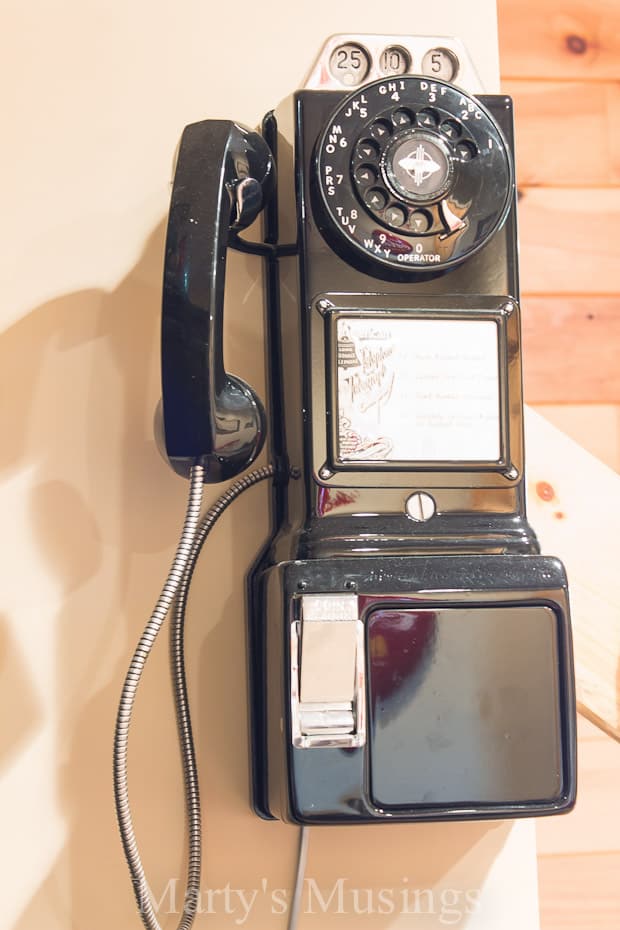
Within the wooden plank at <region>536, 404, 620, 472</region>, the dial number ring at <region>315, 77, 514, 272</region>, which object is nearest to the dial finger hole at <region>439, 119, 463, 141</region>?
the dial number ring at <region>315, 77, 514, 272</region>

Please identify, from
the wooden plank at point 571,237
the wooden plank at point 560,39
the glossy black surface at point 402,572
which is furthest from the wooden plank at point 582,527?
the wooden plank at point 560,39

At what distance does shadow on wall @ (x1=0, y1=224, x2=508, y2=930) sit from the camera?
30.6 inches

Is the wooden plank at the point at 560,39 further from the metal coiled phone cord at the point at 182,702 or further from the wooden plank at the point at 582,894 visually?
the wooden plank at the point at 582,894

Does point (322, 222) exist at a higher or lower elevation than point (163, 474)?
higher

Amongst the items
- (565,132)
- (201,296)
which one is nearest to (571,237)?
(565,132)

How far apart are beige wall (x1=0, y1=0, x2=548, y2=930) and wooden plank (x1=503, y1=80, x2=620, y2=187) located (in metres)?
0.25

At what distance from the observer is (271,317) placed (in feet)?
2.64

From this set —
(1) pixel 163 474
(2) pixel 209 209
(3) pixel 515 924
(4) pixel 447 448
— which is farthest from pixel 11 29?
(3) pixel 515 924

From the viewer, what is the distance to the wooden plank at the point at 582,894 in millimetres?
938

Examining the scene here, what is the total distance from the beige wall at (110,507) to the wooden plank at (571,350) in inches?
12.6

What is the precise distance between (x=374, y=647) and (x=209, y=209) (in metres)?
0.33

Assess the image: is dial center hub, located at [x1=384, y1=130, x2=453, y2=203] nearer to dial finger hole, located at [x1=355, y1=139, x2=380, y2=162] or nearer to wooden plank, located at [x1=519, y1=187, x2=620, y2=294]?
dial finger hole, located at [x1=355, y1=139, x2=380, y2=162]

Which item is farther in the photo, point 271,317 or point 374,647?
point 271,317

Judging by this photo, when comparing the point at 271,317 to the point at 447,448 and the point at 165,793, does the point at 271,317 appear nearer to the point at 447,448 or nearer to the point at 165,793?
the point at 447,448
